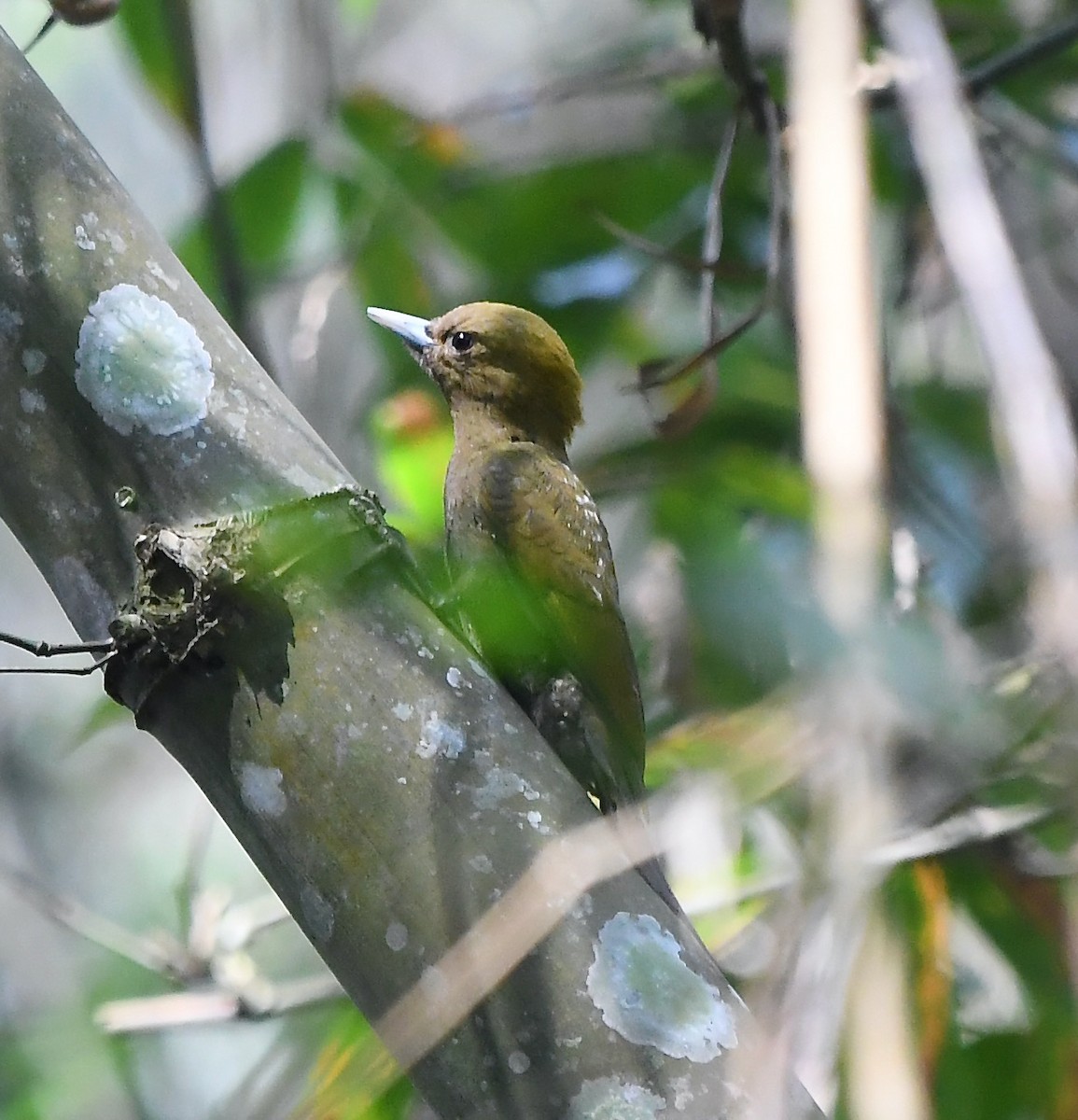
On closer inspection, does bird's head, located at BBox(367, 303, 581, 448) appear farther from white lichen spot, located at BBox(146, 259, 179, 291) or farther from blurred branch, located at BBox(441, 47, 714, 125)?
white lichen spot, located at BBox(146, 259, 179, 291)

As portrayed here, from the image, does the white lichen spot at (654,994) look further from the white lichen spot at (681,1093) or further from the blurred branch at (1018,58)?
the blurred branch at (1018,58)

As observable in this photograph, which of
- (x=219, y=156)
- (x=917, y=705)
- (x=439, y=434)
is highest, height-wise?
(x=219, y=156)

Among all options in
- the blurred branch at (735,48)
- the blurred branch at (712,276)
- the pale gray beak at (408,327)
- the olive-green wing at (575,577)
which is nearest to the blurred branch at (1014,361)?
the blurred branch at (712,276)

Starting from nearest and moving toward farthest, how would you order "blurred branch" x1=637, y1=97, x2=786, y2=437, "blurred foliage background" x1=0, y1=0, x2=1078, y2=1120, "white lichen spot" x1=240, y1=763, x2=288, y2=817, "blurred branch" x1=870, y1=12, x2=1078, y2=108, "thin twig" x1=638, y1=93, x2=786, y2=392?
"white lichen spot" x1=240, y1=763, x2=288, y2=817 < "blurred foliage background" x1=0, y1=0, x2=1078, y2=1120 < "thin twig" x1=638, y1=93, x2=786, y2=392 < "blurred branch" x1=637, y1=97, x2=786, y2=437 < "blurred branch" x1=870, y1=12, x2=1078, y2=108

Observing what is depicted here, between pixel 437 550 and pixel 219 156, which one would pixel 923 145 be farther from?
pixel 219 156

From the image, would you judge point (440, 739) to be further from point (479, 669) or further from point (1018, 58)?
point (1018, 58)

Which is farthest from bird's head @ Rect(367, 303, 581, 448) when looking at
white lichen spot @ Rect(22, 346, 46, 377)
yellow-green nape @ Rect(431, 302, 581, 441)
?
white lichen spot @ Rect(22, 346, 46, 377)

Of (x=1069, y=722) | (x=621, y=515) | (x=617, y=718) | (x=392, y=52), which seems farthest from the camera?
(x=392, y=52)

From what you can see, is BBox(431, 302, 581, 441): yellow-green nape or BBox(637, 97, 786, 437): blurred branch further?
BBox(431, 302, 581, 441): yellow-green nape

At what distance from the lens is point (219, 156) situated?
577 centimetres

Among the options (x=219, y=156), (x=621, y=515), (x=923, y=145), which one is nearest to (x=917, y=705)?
(x=923, y=145)

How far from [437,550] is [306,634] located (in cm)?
91

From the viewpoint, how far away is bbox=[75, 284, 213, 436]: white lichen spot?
1.54m

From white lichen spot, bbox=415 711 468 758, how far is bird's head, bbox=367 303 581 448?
5.05 feet
